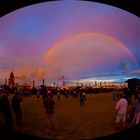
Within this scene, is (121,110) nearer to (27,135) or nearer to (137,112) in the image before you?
(137,112)

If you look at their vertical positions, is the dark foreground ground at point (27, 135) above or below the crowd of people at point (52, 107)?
below

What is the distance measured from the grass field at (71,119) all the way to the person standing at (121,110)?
9 centimetres

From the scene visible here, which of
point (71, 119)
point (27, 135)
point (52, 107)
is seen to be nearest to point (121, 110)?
point (71, 119)

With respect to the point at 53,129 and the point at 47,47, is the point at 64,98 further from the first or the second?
the point at 47,47

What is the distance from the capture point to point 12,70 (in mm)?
3326

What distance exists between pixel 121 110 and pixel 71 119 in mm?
623

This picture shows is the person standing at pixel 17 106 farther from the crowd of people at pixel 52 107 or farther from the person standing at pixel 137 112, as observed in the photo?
the person standing at pixel 137 112

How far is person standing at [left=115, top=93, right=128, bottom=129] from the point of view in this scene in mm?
3331

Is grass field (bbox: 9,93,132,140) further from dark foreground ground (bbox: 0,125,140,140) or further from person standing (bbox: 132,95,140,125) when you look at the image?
person standing (bbox: 132,95,140,125)

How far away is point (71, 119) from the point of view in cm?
328

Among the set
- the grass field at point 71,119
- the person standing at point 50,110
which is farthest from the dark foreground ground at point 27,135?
the person standing at point 50,110

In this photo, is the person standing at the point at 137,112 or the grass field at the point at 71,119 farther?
the person standing at the point at 137,112

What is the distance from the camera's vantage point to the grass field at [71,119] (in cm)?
325

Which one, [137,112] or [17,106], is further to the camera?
[137,112]
